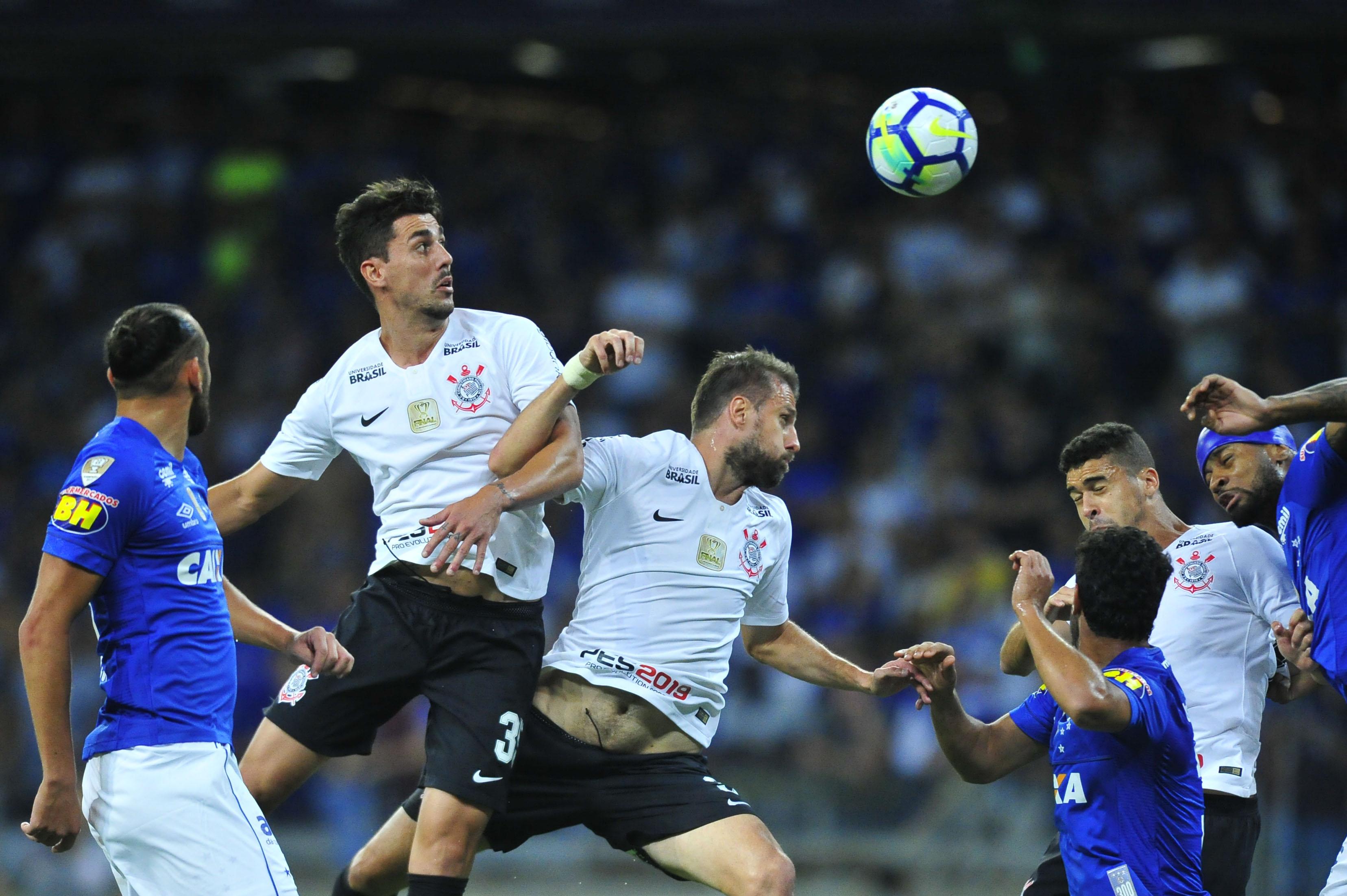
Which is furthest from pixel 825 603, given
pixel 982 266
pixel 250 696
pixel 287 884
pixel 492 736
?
pixel 287 884

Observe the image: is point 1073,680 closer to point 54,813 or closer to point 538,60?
point 54,813

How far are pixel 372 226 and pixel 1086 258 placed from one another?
8.95 m

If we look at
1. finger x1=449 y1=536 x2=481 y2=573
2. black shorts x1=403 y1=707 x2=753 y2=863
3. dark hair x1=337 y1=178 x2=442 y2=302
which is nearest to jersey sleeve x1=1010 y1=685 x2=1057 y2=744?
black shorts x1=403 y1=707 x2=753 y2=863

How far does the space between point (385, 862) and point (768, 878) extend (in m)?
1.54

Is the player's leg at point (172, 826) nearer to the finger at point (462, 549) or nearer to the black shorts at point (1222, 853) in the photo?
the finger at point (462, 549)

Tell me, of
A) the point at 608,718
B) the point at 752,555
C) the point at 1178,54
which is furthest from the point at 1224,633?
the point at 1178,54

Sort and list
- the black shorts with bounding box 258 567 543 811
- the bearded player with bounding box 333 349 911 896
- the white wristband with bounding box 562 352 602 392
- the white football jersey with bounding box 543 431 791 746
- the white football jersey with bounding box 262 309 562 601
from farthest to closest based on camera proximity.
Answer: the white football jersey with bounding box 543 431 791 746
the bearded player with bounding box 333 349 911 896
the white football jersey with bounding box 262 309 562 601
the black shorts with bounding box 258 567 543 811
the white wristband with bounding box 562 352 602 392

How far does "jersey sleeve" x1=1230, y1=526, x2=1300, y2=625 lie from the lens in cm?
540

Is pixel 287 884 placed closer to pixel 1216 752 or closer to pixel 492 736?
pixel 492 736

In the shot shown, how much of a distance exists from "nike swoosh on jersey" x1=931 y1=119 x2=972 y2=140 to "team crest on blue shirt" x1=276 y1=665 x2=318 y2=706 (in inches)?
142

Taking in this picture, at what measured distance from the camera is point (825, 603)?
11.4 m

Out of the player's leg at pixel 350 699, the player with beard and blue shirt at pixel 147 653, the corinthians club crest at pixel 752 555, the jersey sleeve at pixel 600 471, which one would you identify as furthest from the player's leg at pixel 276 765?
the corinthians club crest at pixel 752 555

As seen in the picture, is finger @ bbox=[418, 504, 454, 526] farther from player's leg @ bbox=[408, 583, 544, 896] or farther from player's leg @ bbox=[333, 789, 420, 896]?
player's leg @ bbox=[333, 789, 420, 896]

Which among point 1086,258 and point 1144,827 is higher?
point 1086,258
